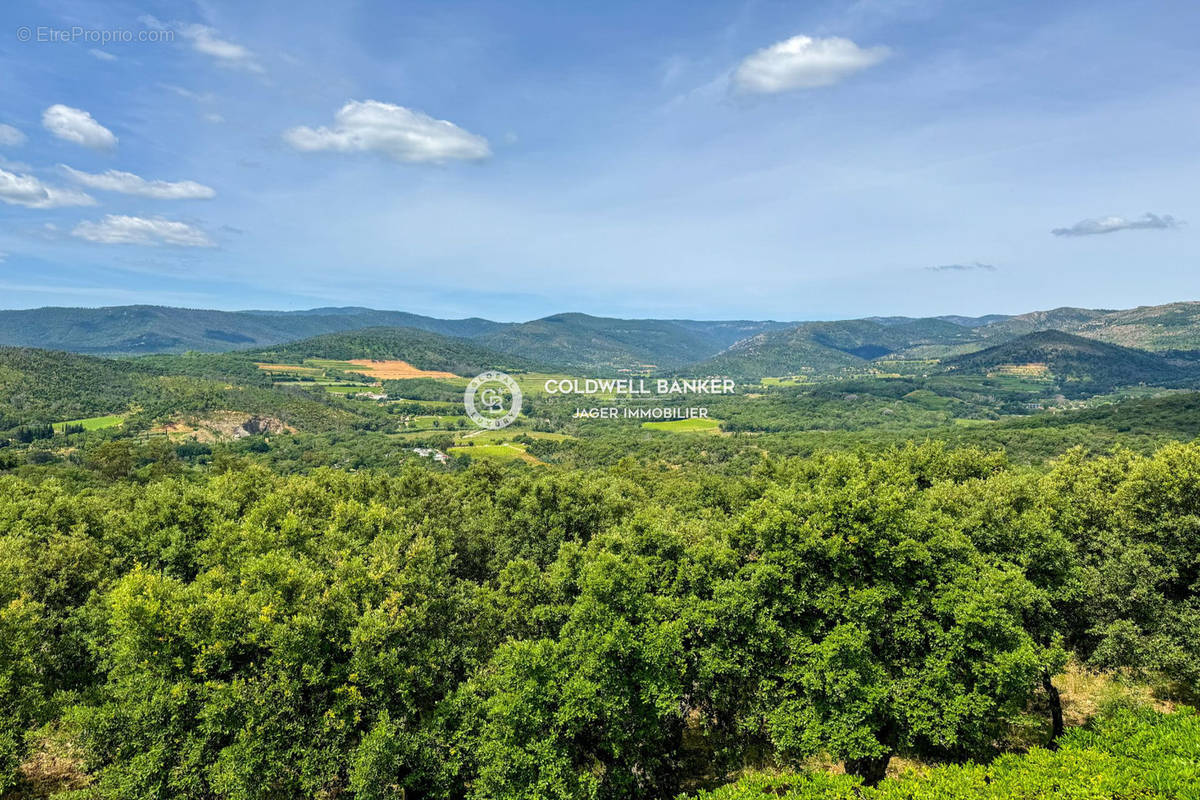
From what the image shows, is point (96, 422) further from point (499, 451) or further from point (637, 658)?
point (637, 658)

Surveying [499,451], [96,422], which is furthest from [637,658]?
[96,422]

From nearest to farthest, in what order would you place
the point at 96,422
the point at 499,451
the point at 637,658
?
the point at 637,658, the point at 499,451, the point at 96,422

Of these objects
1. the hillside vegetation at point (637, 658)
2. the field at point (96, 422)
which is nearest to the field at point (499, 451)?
the field at point (96, 422)

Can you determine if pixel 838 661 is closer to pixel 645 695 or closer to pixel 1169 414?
pixel 645 695

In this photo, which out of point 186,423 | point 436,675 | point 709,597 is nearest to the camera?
point 436,675

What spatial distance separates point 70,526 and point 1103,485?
243ft

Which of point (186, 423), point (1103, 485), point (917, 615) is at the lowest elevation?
point (186, 423)

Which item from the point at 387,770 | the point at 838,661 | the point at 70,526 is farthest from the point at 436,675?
the point at 70,526

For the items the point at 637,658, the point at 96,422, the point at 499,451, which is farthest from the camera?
the point at 96,422

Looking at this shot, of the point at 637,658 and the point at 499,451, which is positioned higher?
the point at 637,658

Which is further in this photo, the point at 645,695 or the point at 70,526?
the point at 70,526

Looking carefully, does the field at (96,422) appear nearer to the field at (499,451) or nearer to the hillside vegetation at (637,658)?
the field at (499,451)

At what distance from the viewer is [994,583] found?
24172 millimetres

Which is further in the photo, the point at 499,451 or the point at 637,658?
the point at 499,451
